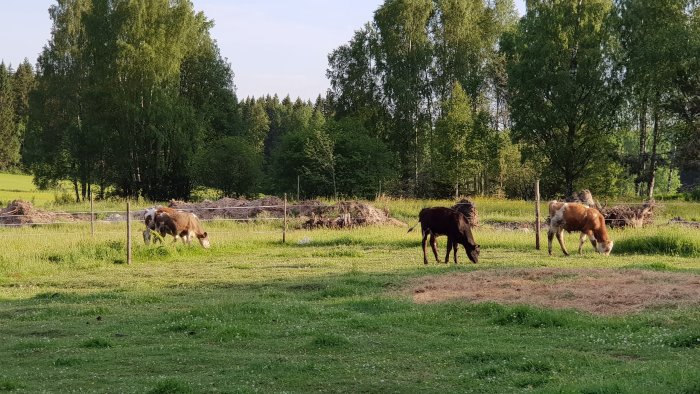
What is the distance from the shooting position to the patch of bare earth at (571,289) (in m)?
12.5

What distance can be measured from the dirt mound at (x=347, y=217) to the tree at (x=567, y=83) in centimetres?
1497

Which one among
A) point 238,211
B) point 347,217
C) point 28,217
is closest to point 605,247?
point 347,217

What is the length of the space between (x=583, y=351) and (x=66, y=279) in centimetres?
1320

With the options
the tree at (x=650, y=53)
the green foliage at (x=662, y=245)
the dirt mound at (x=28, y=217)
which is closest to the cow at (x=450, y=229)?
the green foliage at (x=662, y=245)

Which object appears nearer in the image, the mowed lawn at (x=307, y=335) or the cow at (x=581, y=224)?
the mowed lawn at (x=307, y=335)

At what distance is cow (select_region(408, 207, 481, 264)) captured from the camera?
20.2 m

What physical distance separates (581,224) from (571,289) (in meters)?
9.51

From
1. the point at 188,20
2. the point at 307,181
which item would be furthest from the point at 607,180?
the point at 188,20

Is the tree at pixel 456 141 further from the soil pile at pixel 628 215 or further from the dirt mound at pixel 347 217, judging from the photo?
the soil pile at pixel 628 215

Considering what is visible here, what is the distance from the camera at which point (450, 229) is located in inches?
802

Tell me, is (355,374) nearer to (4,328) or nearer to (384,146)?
(4,328)

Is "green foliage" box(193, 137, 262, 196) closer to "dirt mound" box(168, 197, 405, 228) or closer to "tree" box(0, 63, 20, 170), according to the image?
"dirt mound" box(168, 197, 405, 228)

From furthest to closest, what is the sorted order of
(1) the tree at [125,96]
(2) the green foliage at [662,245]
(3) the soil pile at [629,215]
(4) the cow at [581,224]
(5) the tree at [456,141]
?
(5) the tree at [456,141] < (1) the tree at [125,96] < (3) the soil pile at [629,215] < (4) the cow at [581,224] < (2) the green foliage at [662,245]

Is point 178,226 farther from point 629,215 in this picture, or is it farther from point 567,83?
point 567,83
